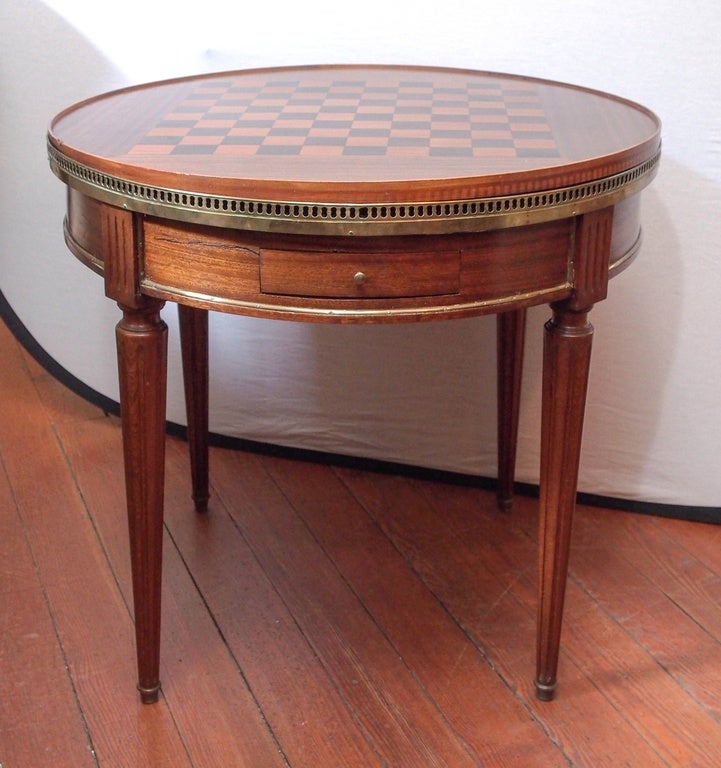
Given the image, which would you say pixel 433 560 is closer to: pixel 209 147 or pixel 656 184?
pixel 656 184

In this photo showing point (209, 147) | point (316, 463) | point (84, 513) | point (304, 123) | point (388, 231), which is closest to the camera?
point (388, 231)

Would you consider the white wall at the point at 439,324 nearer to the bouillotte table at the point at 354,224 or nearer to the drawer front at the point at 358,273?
the bouillotte table at the point at 354,224

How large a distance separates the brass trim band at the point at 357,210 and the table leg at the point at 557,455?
→ 0.14 meters

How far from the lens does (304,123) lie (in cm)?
130

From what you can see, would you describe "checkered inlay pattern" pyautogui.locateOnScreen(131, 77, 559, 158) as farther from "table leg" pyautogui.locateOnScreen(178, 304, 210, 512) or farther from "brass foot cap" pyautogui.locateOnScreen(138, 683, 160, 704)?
"brass foot cap" pyautogui.locateOnScreen(138, 683, 160, 704)

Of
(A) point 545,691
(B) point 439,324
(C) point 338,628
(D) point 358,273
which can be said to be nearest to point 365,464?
(B) point 439,324

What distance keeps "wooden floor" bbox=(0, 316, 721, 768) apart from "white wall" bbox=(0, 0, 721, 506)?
0.31ft

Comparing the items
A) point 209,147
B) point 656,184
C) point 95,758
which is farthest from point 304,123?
point 95,758

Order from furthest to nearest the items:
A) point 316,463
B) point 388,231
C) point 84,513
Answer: point 316,463
point 84,513
point 388,231

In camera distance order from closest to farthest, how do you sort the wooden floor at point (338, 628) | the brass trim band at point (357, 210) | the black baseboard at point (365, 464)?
the brass trim band at point (357, 210) < the wooden floor at point (338, 628) < the black baseboard at point (365, 464)

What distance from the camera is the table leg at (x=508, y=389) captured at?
66.6 inches

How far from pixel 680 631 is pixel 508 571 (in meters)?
0.28

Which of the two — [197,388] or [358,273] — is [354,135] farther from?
[197,388]

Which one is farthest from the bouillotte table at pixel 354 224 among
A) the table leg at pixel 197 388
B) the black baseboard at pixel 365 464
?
the black baseboard at pixel 365 464
